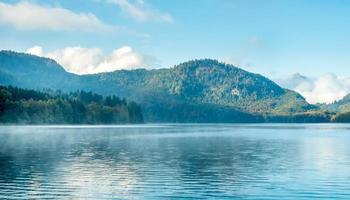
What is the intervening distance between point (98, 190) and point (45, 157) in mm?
38937

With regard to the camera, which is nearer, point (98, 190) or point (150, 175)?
point (98, 190)

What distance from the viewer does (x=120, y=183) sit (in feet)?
181

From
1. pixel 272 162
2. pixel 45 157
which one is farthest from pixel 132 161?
pixel 272 162

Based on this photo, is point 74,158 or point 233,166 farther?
point 74,158

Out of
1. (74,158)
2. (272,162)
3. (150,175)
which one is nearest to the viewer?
(150,175)

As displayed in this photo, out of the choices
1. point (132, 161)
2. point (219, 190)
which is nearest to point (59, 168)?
point (132, 161)

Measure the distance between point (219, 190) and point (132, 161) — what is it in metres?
31.7

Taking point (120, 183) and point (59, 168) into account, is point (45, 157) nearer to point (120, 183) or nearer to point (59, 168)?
point (59, 168)

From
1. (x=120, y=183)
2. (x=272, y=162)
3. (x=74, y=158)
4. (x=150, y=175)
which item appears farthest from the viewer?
(x=74, y=158)

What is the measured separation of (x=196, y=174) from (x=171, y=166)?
9757 millimetres

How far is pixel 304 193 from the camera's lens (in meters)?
49.7

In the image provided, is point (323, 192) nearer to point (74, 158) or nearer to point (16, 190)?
point (16, 190)

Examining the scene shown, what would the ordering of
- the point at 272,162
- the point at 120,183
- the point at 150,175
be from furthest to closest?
the point at 272,162 < the point at 150,175 < the point at 120,183

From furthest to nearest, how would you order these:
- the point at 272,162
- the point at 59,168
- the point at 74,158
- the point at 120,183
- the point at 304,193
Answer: the point at 74,158 → the point at 272,162 → the point at 59,168 → the point at 120,183 → the point at 304,193
